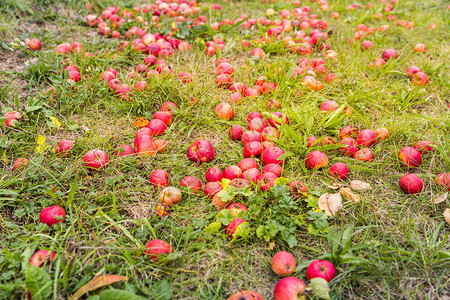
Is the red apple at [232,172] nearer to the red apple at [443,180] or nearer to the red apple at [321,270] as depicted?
the red apple at [321,270]

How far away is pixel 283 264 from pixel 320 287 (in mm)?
275

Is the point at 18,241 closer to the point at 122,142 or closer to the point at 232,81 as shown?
the point at 122,142

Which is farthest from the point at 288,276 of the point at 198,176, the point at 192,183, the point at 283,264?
the point at 198,176

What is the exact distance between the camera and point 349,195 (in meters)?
2.71

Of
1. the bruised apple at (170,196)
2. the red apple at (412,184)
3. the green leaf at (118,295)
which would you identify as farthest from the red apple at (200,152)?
the red apple at (412,184)

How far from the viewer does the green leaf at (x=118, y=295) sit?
6.16 ft

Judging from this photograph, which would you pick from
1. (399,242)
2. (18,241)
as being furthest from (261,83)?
(18,241)

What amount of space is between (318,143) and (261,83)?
1.16 m

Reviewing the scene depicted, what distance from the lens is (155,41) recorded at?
15.7 feet

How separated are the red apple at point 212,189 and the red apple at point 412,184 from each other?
63.9 inches

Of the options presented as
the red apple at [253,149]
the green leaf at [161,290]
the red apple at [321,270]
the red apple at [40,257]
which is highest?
the red apple at [253,149]

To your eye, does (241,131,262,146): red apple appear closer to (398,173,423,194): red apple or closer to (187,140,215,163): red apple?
(187,140,215,163): red apple

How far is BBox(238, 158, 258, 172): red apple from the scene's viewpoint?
2.89 meters

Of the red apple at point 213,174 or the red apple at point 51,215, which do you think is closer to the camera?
the red apple at point 51,215
